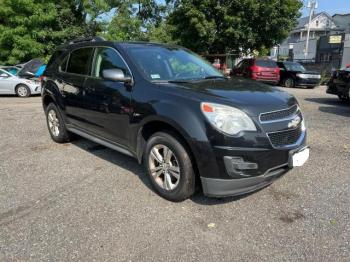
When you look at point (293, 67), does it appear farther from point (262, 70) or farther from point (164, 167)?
point (164, 167)

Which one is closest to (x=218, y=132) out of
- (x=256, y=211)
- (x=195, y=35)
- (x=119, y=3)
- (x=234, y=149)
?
(x=234, y=149)

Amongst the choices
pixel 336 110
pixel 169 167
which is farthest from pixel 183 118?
pixel 336 110

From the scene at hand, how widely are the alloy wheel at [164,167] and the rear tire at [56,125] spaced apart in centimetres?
254

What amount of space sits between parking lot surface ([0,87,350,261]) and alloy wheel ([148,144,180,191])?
8.7 inches

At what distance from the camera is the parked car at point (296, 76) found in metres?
18.1

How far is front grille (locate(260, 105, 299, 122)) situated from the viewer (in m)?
3.45

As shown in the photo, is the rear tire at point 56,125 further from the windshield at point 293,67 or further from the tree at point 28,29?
the windshield at point 293,67

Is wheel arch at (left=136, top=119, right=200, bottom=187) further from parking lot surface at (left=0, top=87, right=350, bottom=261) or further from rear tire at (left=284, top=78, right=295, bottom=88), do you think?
rear tire at (left=284, top=78, right=295, bottom=88)

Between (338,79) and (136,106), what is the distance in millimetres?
8601

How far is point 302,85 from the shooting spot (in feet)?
59.7

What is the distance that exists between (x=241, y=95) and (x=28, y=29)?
19.1 meters

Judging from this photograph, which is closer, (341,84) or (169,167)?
(169,167)

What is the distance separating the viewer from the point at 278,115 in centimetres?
361

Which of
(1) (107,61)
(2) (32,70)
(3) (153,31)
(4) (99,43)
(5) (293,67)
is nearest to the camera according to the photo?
(1) (107,61)
